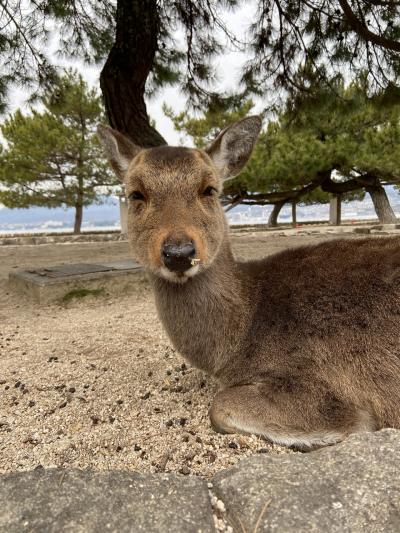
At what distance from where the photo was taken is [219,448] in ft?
5.90

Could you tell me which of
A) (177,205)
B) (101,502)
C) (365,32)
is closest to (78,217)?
(365,32)

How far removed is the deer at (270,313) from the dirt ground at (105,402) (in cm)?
21

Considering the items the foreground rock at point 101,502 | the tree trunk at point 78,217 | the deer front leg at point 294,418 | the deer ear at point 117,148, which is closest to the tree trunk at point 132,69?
the deer ear at point 117,148

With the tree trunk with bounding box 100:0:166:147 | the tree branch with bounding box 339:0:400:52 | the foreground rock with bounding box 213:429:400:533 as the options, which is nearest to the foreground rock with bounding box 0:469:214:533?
the foreground rock with bounding box 213:429:400:533

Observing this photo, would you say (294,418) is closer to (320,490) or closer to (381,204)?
(320,490)

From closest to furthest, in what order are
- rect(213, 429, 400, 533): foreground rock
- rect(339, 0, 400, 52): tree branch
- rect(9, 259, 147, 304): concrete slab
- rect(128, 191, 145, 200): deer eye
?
rect(213, 429, 400, 533): foreground rock, rect(128, 191, 145, 200): deer eye, rect(9, 259, 147, 304): concrete slab, rect(339, 0, 400, 52): tree branch

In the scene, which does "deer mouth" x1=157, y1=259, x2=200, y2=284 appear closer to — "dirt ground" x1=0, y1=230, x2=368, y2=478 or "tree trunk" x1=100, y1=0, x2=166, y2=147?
"dirt ground" x1=0, y1=230, x2=368, y2=478

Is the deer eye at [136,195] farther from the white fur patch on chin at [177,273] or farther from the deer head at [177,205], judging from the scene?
the white fur patch on chin at [177,273]

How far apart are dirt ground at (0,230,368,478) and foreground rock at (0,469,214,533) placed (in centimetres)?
38

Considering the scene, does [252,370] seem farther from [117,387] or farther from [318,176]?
[318,176]

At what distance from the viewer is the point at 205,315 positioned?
2223 mm

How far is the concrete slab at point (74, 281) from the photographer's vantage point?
4.93 metres

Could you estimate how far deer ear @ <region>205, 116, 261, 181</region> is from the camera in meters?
2.63

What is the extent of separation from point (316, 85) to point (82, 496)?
6377 millimetres
